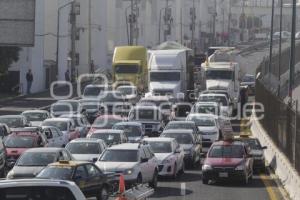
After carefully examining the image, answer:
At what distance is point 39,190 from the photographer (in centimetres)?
1194

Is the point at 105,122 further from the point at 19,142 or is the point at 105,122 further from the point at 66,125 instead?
the point at 19,142

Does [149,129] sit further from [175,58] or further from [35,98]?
[35,98]

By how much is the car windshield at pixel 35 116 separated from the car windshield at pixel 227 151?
17036 mm

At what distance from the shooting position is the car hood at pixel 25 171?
2417 centimetres

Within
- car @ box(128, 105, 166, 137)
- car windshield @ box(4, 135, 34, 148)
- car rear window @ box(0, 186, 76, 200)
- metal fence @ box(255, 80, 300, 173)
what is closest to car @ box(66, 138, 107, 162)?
car windshield @ box(4, 135, 34, 148)

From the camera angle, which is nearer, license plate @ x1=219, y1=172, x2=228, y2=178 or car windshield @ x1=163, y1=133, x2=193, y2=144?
license plate @ x1=219, y1=172, x2=228, y2=178

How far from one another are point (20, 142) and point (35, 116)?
1345cm

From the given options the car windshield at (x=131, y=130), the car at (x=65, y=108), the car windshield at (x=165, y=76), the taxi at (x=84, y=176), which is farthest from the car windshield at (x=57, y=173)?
the car windshield at (x=165, y=76)

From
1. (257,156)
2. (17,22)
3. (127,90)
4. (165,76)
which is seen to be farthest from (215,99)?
(17,22)

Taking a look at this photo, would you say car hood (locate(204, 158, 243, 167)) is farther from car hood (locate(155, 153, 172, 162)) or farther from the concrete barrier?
the concrete barrier

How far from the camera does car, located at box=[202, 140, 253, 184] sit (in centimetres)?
2797

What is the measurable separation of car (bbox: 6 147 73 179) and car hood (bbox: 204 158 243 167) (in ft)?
16.2

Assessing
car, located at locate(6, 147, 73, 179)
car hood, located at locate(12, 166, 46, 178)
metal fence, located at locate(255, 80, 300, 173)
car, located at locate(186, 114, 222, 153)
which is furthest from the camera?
car, located at locate(186, 114, 222, 153)

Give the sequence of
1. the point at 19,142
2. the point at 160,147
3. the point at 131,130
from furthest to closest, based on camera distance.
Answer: the point at 131,130 < the point at 19,142 < the point at 160,147
